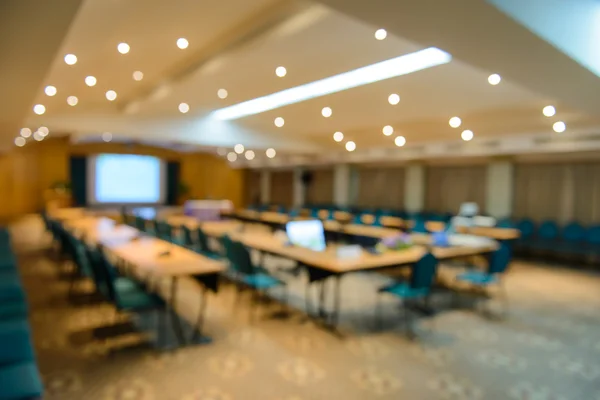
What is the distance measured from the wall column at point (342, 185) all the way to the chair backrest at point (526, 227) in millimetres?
6448

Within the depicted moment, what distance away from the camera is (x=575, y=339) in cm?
466

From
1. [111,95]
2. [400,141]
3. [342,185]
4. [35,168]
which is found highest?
[111,95]

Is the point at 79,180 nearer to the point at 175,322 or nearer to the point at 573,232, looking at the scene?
the point at 175,322

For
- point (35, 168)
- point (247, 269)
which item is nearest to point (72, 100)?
point (247, 269)

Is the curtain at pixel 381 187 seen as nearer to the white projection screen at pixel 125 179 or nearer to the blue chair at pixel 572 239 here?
the blue chair at pixel 572 239

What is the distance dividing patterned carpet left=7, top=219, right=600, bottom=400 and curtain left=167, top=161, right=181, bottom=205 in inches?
590

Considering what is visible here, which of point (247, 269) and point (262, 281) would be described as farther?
point (247, 269)

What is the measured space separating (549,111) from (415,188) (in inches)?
259

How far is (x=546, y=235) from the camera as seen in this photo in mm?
10195

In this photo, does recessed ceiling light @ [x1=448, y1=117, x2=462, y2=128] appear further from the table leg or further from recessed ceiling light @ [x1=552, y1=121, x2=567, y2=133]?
the table leg

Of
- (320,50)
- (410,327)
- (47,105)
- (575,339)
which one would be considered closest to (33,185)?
(47,105)

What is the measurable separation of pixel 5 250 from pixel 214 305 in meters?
2.95

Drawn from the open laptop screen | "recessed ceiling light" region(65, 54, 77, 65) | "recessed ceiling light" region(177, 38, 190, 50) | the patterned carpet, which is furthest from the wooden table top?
"recessed ceiling light" region(177, 38, 190, 50)

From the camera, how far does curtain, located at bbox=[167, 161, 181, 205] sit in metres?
20.5
